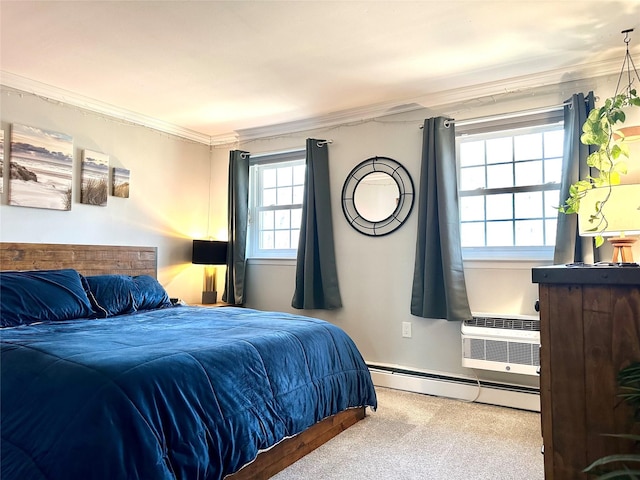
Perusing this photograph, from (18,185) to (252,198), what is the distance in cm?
208

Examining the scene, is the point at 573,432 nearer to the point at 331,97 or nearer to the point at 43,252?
the point at 331,97

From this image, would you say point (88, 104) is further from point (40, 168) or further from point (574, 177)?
point (574, 177)

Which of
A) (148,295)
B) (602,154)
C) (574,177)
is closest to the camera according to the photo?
(602,154)

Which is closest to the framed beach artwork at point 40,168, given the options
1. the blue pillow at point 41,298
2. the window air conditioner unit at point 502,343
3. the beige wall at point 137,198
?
the beige wall at point 137,198

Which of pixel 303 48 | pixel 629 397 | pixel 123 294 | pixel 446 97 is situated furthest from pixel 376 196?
pixel 629 397

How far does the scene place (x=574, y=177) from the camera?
2857 mm

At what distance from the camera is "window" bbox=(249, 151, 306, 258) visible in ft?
14.3

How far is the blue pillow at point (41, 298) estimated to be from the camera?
2547 mm

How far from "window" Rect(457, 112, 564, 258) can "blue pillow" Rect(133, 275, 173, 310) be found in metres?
2.39

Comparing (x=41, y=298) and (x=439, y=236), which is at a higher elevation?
(x=439, y=236)

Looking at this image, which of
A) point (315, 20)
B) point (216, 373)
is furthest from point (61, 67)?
point (216, 373)

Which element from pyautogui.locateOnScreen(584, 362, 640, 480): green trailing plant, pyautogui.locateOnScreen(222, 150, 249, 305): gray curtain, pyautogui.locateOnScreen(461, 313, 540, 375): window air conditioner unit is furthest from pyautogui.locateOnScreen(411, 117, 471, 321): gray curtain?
pyautogui.locateOnScreen(584, 362, 640, 480): green trailing plant

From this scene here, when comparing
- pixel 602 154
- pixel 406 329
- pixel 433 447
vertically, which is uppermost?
pixel 602 154

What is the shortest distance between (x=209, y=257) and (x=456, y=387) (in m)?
2.52
